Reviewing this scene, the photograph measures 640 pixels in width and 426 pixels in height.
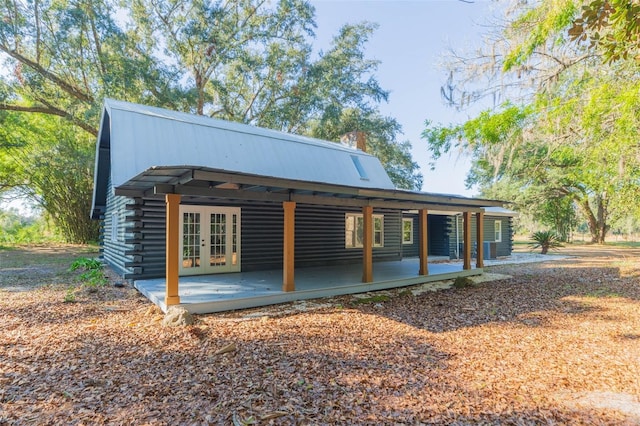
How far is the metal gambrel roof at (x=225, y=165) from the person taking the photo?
5.83 metres

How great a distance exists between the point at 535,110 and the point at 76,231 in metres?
22.0

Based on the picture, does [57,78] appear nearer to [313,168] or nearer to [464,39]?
[313,168]

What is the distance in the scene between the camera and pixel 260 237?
9.81 m

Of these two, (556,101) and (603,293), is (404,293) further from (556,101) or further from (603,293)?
(556,101)

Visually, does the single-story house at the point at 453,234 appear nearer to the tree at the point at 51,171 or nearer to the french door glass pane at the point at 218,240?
the french door glass pane at the point at 218,240

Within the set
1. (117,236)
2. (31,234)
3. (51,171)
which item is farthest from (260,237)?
(31,234)

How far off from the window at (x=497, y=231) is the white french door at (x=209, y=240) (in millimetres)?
12763

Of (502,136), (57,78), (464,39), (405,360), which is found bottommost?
(405,360)

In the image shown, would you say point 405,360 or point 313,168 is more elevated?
point 313,168

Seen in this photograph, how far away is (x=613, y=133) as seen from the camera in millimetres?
8078

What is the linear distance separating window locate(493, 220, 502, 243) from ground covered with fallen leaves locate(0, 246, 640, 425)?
383 inches

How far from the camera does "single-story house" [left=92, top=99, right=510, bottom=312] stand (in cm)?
618

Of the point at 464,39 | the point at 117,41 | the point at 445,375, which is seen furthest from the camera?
the point at 117,41

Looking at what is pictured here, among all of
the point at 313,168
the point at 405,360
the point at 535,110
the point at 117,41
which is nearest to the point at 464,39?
the point at 535,110
